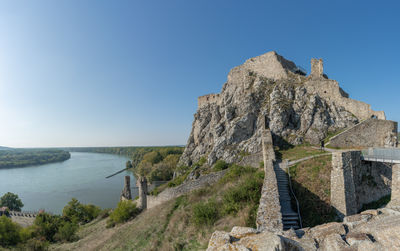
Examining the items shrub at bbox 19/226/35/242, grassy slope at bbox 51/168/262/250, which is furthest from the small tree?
grassy slope at bbox 51/168/262/250

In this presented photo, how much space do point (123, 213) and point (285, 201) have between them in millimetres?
14255

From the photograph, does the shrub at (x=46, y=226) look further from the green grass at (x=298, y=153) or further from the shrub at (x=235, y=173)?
the green grass at (x=298, y=153)

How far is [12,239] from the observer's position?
18.5 metres

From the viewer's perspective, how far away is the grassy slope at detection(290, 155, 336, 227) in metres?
6.96

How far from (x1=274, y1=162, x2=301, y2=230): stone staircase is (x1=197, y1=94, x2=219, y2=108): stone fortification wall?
2043cm

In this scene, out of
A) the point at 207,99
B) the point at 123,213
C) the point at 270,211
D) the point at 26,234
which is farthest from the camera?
the point at 207,99

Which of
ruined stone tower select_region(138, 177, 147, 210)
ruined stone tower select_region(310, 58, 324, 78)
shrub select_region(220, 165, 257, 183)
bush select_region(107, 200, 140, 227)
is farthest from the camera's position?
ruined stone tower select_region(310, 58, 324, 78)

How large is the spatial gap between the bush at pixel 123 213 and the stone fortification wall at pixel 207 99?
19410 millimetres

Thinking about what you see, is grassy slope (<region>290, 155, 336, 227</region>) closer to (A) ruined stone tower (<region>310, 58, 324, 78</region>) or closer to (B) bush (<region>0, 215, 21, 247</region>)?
(A) ruined stone tower (<region>310, 58, 324, 78</region>)

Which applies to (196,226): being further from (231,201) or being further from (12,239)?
(12,239)

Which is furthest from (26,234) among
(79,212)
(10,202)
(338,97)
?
(338,97)

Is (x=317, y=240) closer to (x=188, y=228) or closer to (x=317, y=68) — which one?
(x=188, y=228)

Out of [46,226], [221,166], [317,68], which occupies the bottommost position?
[46,226]

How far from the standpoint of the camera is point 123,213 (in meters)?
15.9
